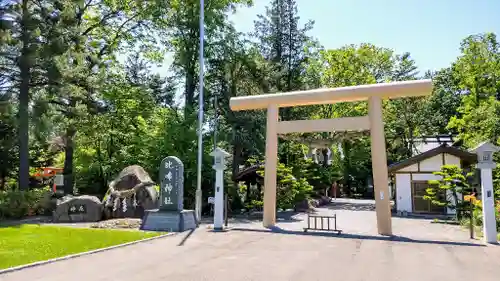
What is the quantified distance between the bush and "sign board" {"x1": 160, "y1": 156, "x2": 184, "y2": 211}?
339 inches

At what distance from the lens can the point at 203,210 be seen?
807 inches

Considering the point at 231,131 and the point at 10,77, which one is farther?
the point at 231,131

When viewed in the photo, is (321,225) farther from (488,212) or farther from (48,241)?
(48,241)

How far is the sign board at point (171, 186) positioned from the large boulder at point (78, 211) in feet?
15.1

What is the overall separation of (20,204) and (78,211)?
11.6ft

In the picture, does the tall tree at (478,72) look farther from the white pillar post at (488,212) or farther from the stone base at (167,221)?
the stone base at (167,221)

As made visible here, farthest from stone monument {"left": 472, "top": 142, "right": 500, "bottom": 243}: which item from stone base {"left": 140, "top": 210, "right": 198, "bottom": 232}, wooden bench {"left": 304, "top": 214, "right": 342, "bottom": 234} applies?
stone base {"left": 140, "top": 210, "right": 198, "bottom": 232}

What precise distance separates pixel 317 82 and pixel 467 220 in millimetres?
17177

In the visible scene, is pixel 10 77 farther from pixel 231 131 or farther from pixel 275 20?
pixel 275 20

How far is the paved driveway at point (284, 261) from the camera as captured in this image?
7.04m

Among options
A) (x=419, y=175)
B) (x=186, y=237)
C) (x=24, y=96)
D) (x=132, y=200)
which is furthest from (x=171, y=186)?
(x=419, y=175)

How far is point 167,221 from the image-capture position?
13055 mm

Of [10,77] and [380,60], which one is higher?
[380,60]

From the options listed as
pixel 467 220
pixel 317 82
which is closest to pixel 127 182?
pixel 467 220
